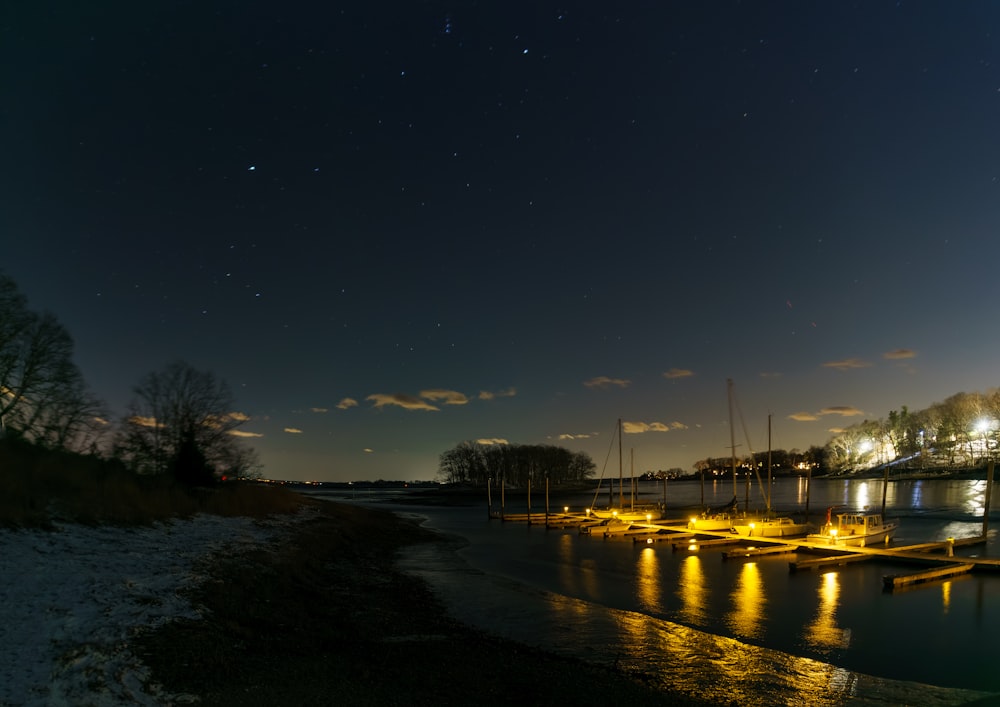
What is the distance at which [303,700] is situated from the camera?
944 cm

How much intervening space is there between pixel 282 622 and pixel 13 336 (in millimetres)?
26461

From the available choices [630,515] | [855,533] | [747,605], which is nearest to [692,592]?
[747,605]

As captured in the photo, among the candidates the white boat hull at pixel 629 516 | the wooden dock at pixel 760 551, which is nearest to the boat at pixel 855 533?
the wooden dock at pixel 760 551

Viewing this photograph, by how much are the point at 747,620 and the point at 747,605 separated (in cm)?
316

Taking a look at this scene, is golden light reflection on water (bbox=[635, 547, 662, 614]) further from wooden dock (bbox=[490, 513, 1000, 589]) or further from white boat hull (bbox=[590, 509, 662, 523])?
white boat hull (bbox=[590, 509, 662, 523])

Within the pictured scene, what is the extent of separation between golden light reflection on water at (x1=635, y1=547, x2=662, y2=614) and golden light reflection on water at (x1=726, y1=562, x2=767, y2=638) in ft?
9.10

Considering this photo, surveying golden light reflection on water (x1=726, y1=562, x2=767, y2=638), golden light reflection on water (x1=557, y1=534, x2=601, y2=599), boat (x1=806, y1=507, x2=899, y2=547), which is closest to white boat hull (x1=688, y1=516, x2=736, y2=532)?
boat (x1=806, y1=507, x2=899, y2=547)

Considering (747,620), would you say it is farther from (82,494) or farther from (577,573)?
(82,494)

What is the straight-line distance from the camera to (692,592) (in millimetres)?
27125

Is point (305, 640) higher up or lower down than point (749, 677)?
higher up

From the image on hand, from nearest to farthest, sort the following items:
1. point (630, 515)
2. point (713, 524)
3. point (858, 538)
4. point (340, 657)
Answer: point (340, 657)
point (858, 538)
point (713, 524)
point (630, 515)

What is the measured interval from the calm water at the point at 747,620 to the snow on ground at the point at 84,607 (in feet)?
29.0

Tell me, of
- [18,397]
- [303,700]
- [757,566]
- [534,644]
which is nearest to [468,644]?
[534,644]

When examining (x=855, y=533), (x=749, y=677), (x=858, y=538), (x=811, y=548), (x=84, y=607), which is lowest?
(x=811, y=548)
